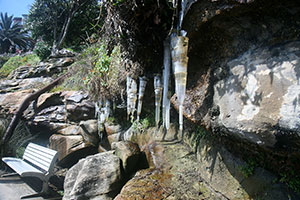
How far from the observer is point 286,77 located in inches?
59.2

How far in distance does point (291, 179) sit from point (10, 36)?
22.2 metres

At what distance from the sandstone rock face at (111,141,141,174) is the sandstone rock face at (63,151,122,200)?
122mm

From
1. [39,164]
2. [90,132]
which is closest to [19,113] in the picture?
[39,164]

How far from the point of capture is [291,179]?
1901 millimetres

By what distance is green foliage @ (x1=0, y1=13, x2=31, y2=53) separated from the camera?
56.1ft

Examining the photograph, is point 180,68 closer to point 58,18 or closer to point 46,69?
point 46,69

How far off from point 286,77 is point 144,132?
2971 millimetres

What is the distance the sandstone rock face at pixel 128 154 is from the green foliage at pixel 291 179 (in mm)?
2332

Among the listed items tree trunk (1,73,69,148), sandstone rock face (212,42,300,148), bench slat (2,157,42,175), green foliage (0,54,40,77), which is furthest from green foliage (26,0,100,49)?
sandstone rock face (212,42,300,148)

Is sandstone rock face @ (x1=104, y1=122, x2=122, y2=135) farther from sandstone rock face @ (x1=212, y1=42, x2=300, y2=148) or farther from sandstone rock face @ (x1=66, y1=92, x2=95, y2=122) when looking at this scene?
sandstone rock face @ (x1=212, y1=42, x2=300, y2=148)

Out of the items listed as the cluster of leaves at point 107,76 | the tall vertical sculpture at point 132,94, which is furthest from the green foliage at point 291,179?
the cluster of leaves at point 107,76

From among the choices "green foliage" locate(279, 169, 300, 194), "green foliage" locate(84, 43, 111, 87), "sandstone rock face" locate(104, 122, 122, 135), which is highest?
"green foliage" locate(84, 43, 111, 87)

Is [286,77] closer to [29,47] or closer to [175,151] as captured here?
[175,151]

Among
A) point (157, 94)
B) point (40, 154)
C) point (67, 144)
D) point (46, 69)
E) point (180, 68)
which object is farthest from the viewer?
point (46, 69)
